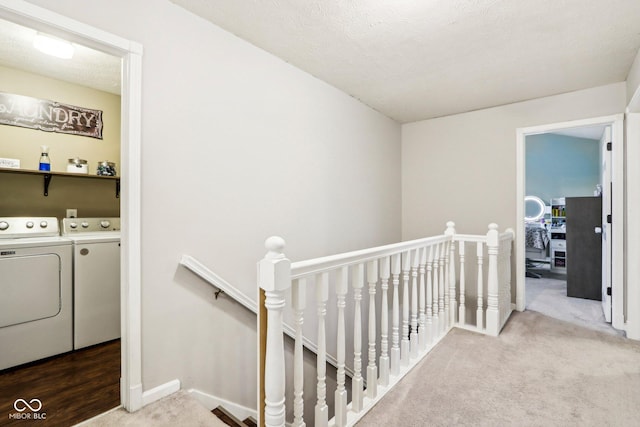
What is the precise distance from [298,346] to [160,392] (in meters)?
0.97

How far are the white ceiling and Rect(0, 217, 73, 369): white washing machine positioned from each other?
146 centimetres

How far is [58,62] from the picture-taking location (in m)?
2.57

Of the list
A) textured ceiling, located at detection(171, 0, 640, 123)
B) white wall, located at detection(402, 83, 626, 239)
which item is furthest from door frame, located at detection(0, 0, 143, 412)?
white wall, located at detection(402, 83, 626, 239)

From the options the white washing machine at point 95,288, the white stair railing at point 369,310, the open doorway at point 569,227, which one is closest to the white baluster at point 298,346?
the white stair railing at point 369,310

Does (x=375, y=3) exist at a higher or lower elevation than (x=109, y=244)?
higher

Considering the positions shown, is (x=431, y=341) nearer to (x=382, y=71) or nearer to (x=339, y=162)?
(x=339, y=162)

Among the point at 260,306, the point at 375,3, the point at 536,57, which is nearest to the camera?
the point at 260,306

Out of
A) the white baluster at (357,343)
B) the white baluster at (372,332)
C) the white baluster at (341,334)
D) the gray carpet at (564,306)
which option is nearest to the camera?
the white baluster at (341,334)

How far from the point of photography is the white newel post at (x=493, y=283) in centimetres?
254

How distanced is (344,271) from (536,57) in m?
2.37

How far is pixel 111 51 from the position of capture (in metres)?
1.58

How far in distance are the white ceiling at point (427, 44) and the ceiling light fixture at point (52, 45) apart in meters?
0.07

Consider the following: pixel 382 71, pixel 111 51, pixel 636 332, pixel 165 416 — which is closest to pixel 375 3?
pixel 382 71

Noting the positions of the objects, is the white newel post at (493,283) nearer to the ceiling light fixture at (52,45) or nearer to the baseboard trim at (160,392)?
the baseboard trim at (160,392)
